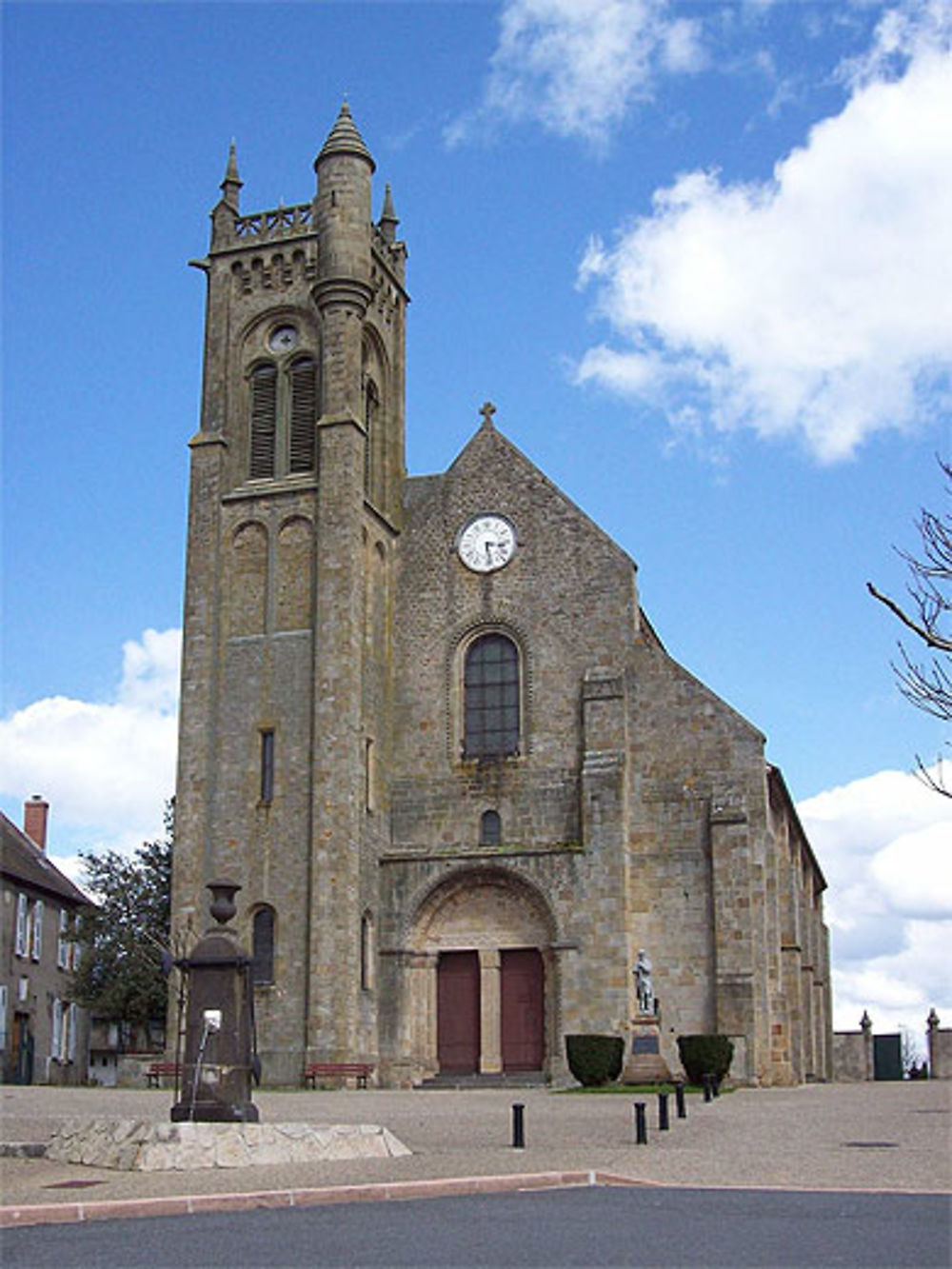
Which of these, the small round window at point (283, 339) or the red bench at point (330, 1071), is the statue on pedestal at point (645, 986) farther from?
the small round window at point (283, 339)

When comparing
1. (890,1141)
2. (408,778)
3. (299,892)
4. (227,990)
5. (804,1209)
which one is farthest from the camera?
(408,778)

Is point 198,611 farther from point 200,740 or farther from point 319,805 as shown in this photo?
point 319,805

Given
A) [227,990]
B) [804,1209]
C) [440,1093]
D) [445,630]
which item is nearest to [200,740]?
[445,630]

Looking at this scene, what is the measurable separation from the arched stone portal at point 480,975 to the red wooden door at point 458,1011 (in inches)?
0.8

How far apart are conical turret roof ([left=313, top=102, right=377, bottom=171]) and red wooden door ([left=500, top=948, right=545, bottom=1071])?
19.0m

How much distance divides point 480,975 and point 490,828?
318 cm

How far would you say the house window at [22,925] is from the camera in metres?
41.5

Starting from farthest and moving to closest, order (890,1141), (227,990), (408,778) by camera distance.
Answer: (408,778) < (890,1141) < (227,990)

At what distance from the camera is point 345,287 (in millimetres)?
35781

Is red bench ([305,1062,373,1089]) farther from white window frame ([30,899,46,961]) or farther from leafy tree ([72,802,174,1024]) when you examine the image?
white window frame ([30,899,46,961])

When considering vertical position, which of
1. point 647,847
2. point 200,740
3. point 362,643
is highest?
point 362,643

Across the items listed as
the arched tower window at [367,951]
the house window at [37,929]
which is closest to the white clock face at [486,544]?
the arched tower window at [367,951]

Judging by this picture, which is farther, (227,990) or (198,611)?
(198,611)

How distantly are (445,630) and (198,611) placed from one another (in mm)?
5663
